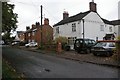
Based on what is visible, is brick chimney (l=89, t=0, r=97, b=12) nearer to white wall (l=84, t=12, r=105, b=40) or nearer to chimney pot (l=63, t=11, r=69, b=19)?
white wall (l=84, t=12, r=105, b=40)

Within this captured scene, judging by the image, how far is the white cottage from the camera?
4378 cm

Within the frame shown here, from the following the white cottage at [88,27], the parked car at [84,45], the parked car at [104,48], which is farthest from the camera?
the white cottage at [88,27]

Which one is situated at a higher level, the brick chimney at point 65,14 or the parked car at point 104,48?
the brick chimney at point 65,14

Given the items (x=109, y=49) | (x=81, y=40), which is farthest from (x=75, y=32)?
(x=109, y=49)

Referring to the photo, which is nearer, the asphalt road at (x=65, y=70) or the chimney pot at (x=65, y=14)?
the asphalt road at (x=65, y=70)

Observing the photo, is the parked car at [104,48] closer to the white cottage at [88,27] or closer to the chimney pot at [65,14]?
the white cottage at [88,27]

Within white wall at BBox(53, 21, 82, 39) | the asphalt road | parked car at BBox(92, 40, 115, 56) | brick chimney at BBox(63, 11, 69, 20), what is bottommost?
the asphalt road

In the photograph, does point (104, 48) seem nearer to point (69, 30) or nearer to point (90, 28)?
point (90, 28)

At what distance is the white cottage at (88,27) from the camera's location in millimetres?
43781

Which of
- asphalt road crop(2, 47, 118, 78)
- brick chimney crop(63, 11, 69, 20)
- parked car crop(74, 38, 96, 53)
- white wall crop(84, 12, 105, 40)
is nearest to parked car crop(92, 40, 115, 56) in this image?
asphalt road crop(2, 47, 118, 78)

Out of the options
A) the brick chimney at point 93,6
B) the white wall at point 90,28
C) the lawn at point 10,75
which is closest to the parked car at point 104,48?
the lawn at point 10,75

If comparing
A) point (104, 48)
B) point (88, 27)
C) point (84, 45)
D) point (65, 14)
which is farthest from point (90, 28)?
point (104, 48)

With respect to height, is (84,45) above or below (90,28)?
below

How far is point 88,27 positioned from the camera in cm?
4481
